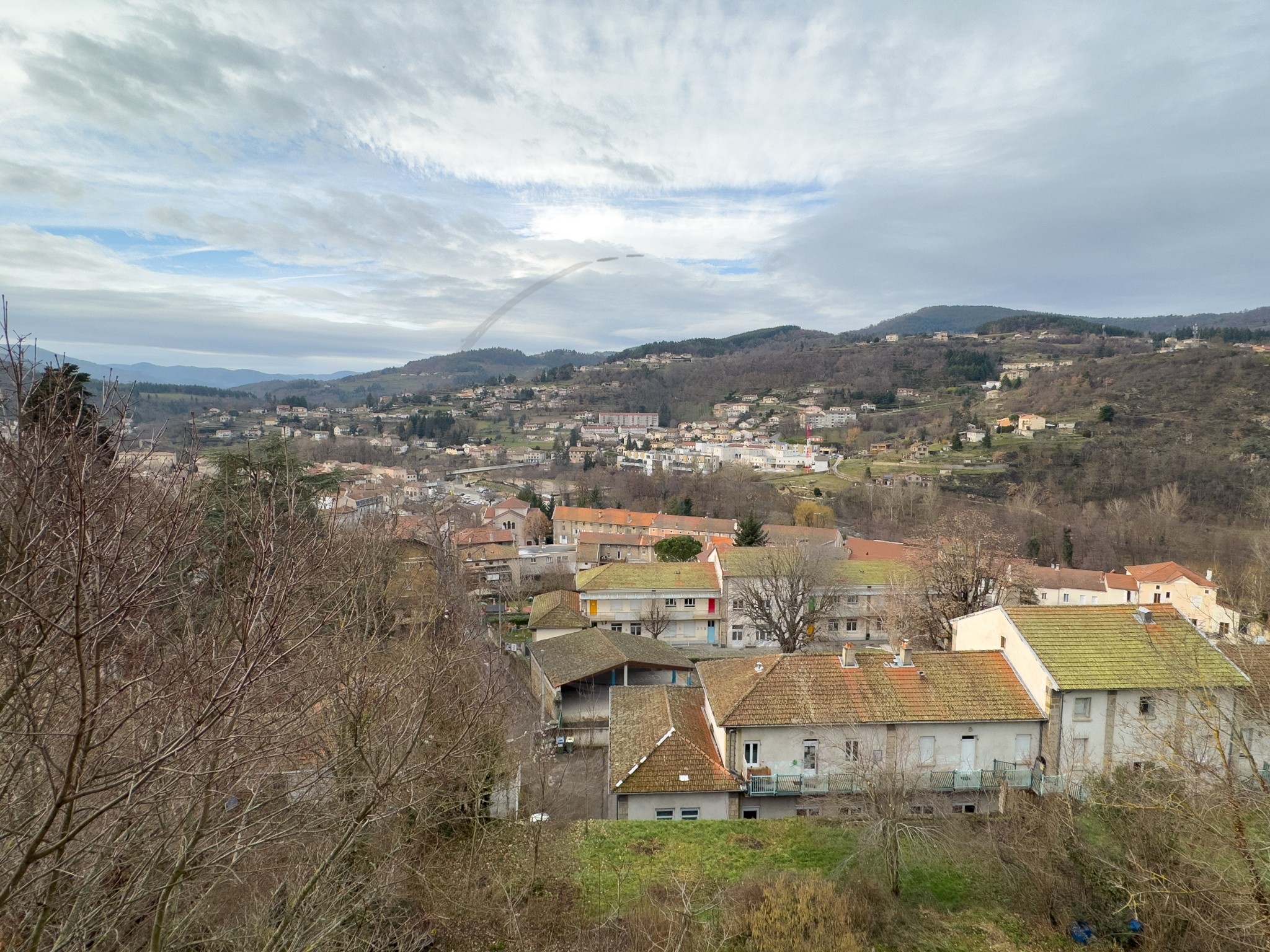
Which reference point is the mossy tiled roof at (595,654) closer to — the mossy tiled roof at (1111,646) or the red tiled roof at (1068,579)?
the mossy tiled roof at (1111,646)

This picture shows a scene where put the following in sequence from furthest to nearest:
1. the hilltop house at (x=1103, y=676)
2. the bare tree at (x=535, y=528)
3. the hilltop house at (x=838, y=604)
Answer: the bare tree at (x=535, y=528), the hilltop house at (x=838, y=604), the hilltop house at (x=1103, y=676)

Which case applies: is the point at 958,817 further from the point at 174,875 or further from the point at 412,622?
the point at 174,875

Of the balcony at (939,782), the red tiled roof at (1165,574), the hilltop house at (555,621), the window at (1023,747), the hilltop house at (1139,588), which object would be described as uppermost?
the window at (1023,747)

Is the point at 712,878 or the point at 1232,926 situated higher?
the point at 1232,926

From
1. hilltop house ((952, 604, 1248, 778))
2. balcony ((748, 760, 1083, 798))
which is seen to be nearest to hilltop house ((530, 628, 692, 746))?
balcony ((748, 760, 1083, 798))

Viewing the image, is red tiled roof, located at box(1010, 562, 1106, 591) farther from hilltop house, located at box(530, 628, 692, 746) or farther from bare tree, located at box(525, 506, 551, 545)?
bare tree, located at box(525, 506, 551, 545)

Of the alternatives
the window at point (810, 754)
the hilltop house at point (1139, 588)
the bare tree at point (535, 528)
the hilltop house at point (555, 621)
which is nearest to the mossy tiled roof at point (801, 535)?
the hilltop house at point (1139, 588)

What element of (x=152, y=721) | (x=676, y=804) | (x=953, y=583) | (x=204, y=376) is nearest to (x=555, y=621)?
(x=676, y=804)

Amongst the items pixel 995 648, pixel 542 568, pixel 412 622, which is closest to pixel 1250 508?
pixel 995 648
